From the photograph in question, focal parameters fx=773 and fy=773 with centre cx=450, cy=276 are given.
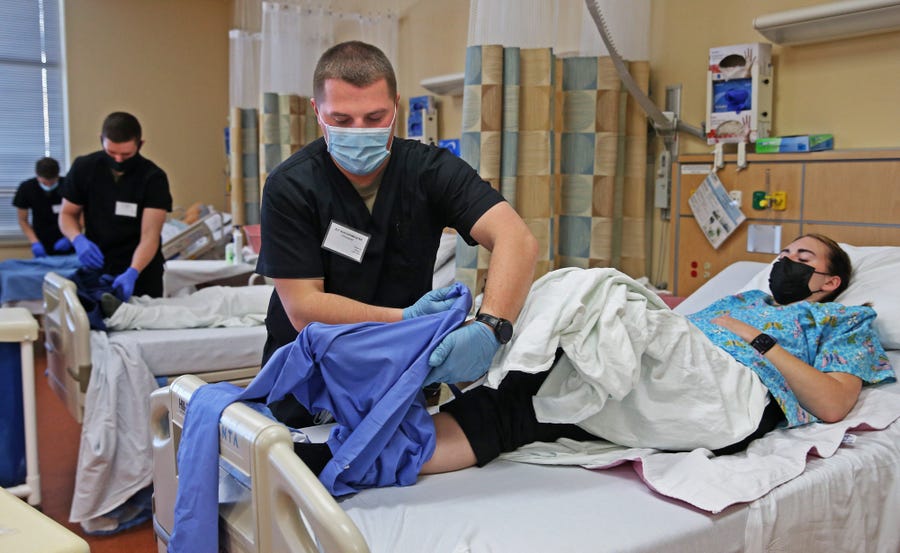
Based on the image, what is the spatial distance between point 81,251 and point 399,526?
2.56 meters

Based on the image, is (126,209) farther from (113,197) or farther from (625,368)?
(625,368)

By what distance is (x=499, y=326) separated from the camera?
1525mm

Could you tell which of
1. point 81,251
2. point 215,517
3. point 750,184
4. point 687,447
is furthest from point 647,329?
point 81,251

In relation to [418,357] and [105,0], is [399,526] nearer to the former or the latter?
[418,357]

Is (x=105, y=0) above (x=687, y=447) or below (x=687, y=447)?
above

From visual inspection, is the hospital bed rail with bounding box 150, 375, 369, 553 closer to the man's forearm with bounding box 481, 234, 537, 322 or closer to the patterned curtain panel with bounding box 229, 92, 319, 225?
the man's forearm with bounding box 481, 234, 537, 322

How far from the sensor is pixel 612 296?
1600mm

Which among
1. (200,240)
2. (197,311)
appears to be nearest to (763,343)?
(197,311)

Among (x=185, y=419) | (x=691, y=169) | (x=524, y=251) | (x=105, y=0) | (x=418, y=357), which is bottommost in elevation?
(x=185, y=419)

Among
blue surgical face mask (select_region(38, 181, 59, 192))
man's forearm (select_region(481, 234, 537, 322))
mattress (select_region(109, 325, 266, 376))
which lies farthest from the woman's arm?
blue surgical face mask (select_region(38, 181, 59, 192))

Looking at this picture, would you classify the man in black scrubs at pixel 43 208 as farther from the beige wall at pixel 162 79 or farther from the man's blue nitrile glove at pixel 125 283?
the man's blue nitrile glove at pixel 125 283

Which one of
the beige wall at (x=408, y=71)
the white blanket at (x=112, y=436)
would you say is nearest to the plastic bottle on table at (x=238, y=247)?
the beige wall at (x=408, y=71)

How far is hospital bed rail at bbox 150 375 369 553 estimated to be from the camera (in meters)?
1.11

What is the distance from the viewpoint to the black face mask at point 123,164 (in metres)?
3.29
